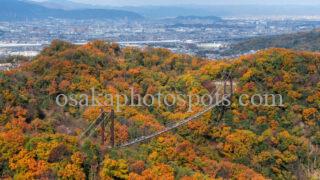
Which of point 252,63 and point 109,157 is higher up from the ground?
point 252,63

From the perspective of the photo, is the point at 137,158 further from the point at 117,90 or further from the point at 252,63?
the point at 252,63

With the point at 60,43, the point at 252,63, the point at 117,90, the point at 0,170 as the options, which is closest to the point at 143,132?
the point at 117,90

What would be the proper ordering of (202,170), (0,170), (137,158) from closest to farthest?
(0,170)
(137,158)
(202,170)

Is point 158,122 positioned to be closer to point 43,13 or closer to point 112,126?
point 112,126

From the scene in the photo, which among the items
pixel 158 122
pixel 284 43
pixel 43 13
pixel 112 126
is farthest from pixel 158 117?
pixel 43 13

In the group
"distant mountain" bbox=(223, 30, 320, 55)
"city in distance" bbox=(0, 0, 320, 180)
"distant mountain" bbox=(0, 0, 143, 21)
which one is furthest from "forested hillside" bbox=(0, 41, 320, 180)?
"distant mountain" bbox=(0, 0, 143, 21)

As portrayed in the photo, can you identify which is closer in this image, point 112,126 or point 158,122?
point 112,126
